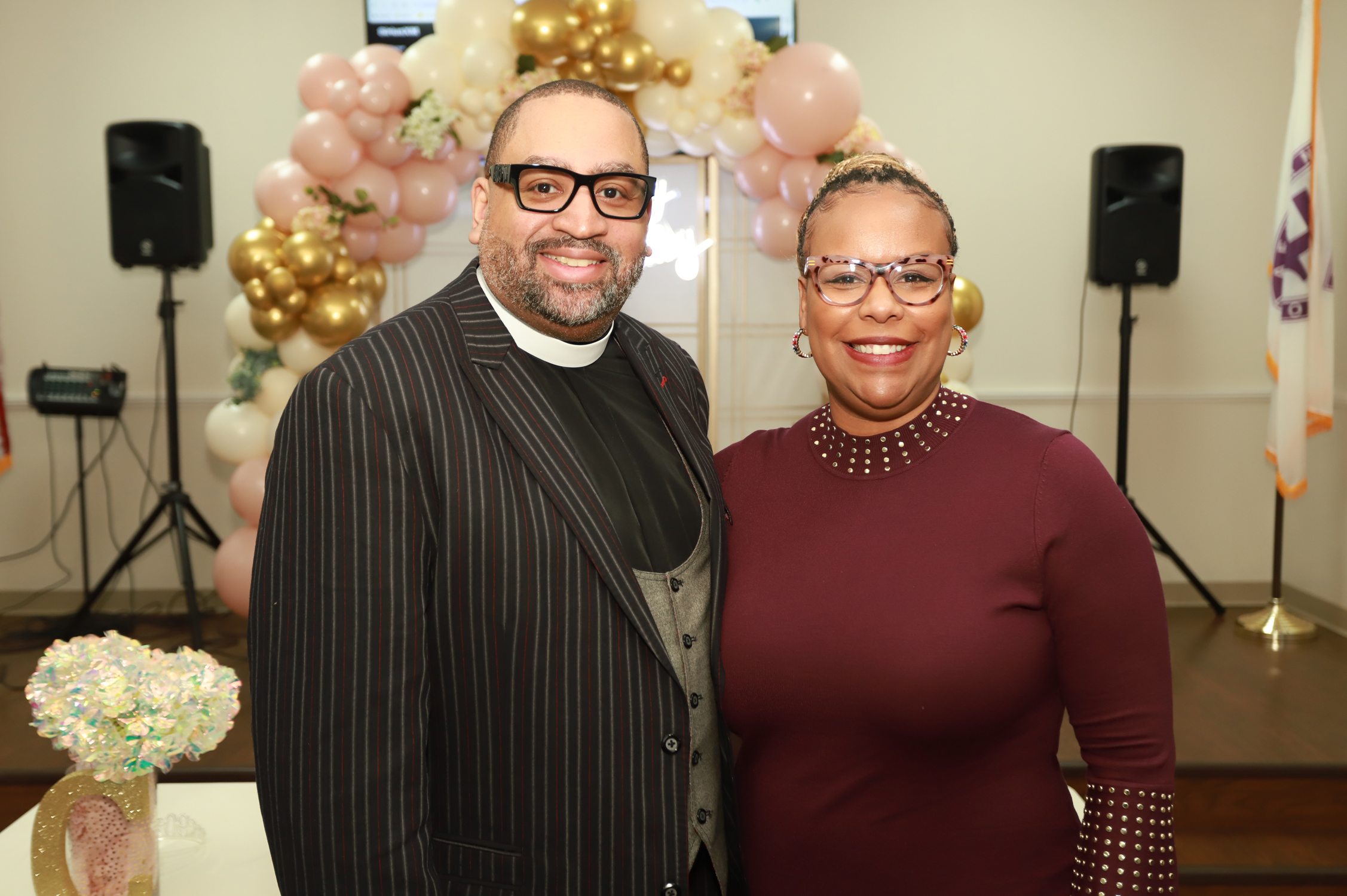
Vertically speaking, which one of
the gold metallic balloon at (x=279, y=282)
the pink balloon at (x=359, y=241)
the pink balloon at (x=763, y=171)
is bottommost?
the gold metallic balloon at (x=279, y=282)

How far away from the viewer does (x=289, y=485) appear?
1.22 metres

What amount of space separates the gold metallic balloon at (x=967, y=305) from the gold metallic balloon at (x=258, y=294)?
2892 mm

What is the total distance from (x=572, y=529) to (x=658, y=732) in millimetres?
307

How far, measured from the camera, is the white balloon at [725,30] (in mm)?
4047

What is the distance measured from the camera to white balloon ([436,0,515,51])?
398cm

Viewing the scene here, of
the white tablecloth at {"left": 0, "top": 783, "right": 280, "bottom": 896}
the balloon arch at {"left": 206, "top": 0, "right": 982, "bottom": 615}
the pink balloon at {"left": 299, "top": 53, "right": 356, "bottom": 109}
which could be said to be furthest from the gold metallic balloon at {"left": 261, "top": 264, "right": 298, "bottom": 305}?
the white tablecloth at {"left": 0, "top": 783, "right": 280, "bottom": 896}

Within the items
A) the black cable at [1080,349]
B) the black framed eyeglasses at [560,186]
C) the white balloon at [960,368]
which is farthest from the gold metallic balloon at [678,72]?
the black framed eyeglasses at [560,186]

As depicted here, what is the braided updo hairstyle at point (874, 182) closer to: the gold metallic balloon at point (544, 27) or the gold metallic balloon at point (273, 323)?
the gold metallic balloon at point (544, 27)

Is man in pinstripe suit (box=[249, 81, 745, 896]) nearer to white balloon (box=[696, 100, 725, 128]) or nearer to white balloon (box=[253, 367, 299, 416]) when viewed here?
white balloon (box=[696, 100, 725, 128])

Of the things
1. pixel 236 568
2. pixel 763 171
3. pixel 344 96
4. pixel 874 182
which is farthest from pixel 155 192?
pixel 874 182

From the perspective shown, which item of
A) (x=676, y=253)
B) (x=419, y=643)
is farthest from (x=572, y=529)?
(x=676, y=253)

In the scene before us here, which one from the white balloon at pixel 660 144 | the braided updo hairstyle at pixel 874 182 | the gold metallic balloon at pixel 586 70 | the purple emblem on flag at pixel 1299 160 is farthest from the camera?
the white balloon at pixel 660 144

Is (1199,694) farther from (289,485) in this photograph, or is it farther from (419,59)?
(419,59)

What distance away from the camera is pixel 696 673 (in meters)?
1.42
